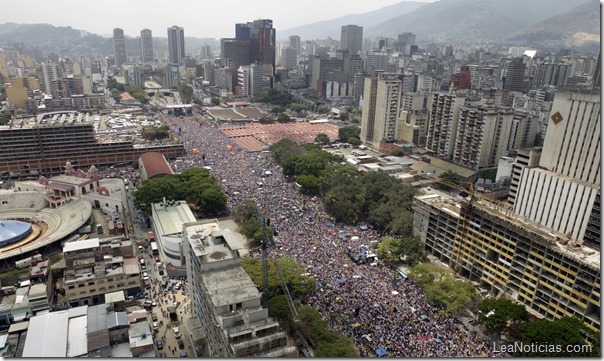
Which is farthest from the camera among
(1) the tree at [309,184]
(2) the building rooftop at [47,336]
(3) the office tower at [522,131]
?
(3) the office tower at [522,131]

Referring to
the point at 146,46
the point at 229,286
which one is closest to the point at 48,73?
the point at 146,46

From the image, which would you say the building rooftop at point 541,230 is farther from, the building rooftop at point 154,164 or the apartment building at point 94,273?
the building rooftop at point 154,164

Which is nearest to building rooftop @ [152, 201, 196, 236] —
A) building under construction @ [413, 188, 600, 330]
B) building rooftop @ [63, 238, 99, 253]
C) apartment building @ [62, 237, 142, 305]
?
apartment building @ [62, 237, 142, 305]

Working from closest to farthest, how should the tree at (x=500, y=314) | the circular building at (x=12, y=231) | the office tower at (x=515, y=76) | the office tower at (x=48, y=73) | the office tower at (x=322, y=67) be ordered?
the tree at (x=500, y=314), the circular building at (x=12, y=231), the office tower at (x=515, y=76), the office tower at (x=48, y=73), the office tower at (x=322, y=67)

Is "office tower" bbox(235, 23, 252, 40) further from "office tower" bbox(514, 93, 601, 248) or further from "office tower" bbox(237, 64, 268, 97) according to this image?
"office tower" bbox(514, 93, 601, 248)

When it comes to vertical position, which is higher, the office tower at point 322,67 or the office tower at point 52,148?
the office tower at point 322,67

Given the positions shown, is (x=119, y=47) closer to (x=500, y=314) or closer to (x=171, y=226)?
(x=171, y=226)

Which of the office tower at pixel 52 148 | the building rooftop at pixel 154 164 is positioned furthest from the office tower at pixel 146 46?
the building rooftop at pixel 154 164
